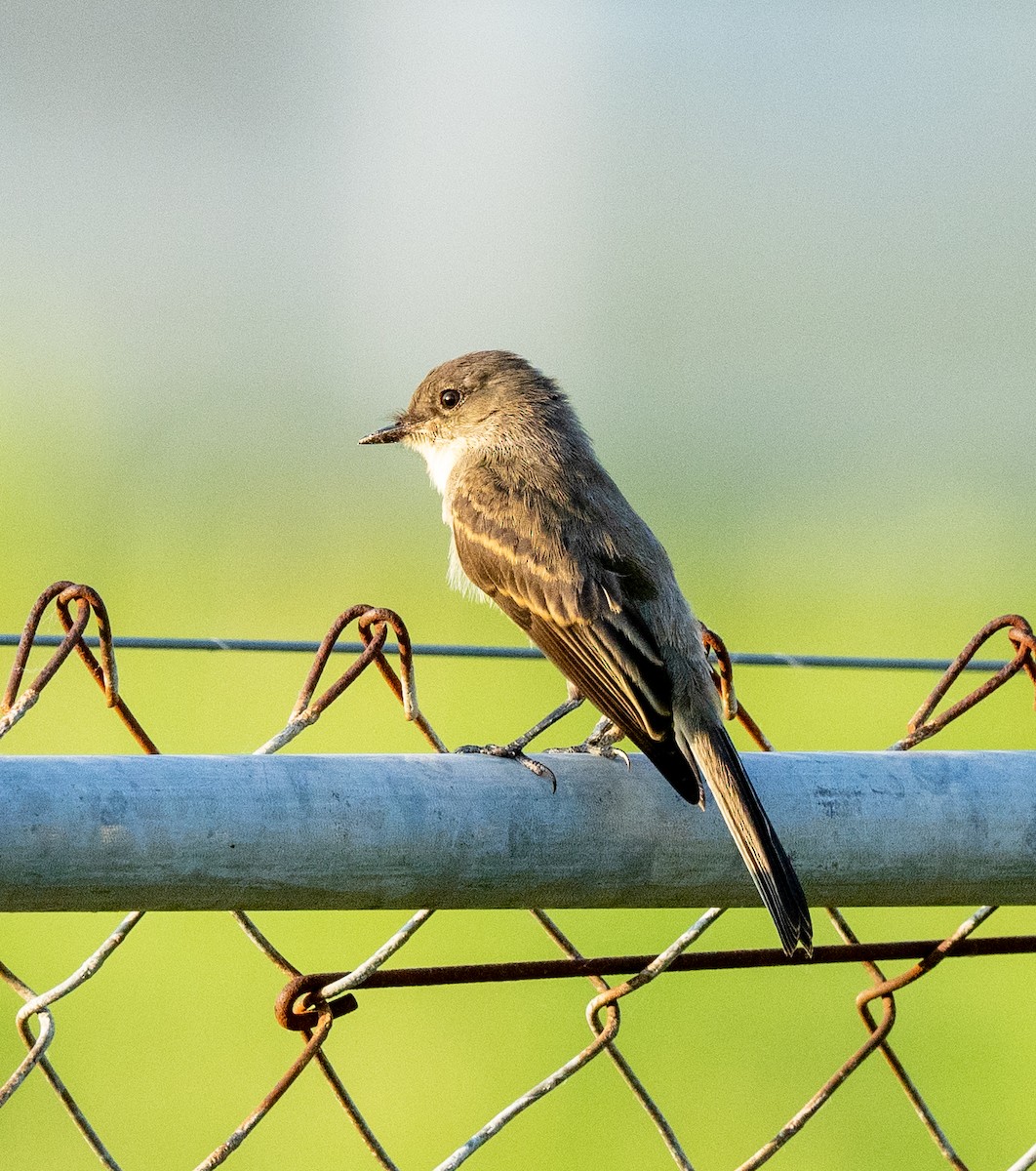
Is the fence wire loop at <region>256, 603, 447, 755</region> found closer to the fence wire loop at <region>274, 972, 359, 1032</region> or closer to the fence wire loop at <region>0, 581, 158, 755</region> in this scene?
the fence wire loop at <region>0, 581, 158, 755</region>

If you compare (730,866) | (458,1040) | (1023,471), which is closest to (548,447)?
(730,866)

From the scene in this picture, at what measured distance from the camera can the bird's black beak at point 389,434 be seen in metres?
4.44

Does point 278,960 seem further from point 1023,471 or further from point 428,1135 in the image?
point 1023,471

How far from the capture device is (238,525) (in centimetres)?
1833

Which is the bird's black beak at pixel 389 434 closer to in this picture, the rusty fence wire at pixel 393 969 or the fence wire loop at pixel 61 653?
the rusty fence wire at pixel 393 969

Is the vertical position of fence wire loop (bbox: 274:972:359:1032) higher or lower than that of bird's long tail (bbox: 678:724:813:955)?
lower

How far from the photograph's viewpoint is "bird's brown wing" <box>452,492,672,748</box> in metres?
2.83

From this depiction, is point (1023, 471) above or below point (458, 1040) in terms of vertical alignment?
below

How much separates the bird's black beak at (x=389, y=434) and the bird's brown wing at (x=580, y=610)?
0.89 metres

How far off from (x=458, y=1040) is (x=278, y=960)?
4576 mm

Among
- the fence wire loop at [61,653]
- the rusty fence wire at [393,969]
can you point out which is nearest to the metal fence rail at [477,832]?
the rusty fence wire at [393,969]

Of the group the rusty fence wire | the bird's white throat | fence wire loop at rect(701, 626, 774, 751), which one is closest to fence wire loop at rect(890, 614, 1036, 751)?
the rusty fence wire

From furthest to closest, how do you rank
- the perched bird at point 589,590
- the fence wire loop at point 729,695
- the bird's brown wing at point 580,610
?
1. the bird's brown wing at point 580,610
2. the fence wire loop at point 729,695
3. the perched bird at point 589,590

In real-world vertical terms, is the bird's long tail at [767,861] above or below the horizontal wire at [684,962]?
above
